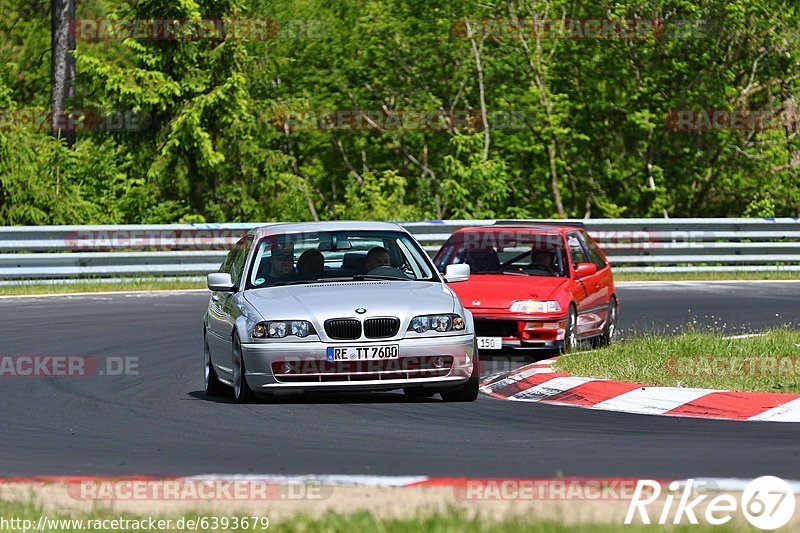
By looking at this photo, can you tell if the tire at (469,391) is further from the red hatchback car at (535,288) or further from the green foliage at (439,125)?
the green foliage at (439,125)

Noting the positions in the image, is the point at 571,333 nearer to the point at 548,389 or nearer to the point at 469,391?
the point at 548,389

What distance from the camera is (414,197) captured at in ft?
123

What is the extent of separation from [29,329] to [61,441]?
9180 mm

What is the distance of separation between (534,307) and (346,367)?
4.22m

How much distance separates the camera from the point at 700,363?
1366 centimetres

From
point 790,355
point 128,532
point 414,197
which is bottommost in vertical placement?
point 414,197

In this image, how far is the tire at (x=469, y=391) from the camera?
12.1 metres

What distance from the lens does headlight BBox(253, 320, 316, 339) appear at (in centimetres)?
1180

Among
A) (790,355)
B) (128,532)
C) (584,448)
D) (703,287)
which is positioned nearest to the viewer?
(128,532)

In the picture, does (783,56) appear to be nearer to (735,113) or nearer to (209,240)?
(735,113)

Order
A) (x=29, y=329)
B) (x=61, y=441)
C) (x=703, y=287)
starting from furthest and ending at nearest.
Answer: (x=703, y=287) < (x=29, y=329) < (x=61, y=441)

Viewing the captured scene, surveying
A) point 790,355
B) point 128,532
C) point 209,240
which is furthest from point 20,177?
point 128,532

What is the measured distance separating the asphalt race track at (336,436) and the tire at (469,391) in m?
0.11

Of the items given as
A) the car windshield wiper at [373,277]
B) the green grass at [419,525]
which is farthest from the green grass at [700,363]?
the green grass at [419,525]
